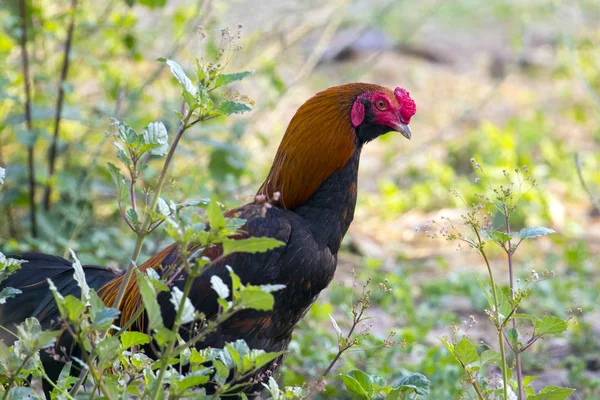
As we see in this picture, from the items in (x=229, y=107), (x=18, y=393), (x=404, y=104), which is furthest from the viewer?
(x=404, y=104)

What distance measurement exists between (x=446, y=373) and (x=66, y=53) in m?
2.76

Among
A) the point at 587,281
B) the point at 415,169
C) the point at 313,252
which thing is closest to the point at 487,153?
the point at 415,169

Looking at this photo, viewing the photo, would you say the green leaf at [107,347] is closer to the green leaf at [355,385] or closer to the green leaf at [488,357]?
the green leaf at [355,385]

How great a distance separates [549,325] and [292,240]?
3.58 ft

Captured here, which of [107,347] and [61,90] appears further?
[61,90]

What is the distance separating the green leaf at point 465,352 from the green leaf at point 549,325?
200mm

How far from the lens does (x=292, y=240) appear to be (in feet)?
9.93

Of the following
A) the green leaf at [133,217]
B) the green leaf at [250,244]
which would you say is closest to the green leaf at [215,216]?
the green leaf at [250,244]

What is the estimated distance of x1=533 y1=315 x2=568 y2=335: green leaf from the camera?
225 cm

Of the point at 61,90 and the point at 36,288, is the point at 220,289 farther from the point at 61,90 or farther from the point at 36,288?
the point at 61,90

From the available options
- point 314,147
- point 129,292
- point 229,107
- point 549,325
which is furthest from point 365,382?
point 129,292

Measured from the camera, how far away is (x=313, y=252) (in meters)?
3.03

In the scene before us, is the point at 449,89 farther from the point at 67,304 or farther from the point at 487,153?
the point at 67,304

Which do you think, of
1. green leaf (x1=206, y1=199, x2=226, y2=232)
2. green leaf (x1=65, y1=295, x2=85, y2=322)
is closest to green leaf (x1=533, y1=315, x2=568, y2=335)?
green leaf (x1=206, y1=199, x2=226, y2=232)
